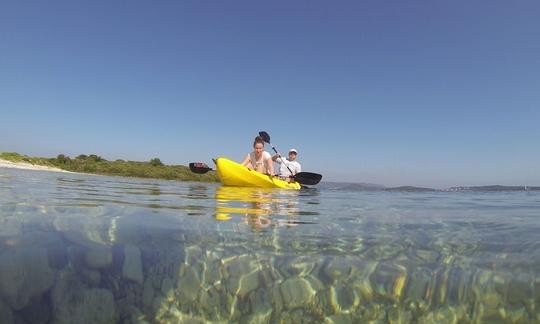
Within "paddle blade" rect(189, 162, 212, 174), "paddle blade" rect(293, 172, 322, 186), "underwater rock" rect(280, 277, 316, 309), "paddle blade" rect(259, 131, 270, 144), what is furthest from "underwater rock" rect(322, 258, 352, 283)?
"paddle blade" rect(259, 131, 270, 144)

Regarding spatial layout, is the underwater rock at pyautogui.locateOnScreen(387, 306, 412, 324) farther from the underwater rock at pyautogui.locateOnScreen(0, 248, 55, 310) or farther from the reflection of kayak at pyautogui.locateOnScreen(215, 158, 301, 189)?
the reflection of kayak at pyautogui.locateOnScreen(215, 158, 301, 189)

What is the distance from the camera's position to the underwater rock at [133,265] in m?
2.42

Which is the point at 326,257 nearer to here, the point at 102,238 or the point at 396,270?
the point at 396,270

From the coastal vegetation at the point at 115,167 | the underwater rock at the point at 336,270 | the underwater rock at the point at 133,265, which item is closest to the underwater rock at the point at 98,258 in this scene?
the underwater rock at the point at 133,265

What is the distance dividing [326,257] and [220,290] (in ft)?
2.76

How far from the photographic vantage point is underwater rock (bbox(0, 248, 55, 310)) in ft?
7.08

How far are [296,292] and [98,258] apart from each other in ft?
4.59

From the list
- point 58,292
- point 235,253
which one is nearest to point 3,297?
point 58,292

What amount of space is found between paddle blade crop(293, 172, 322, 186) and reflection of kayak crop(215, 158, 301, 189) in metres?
2.15

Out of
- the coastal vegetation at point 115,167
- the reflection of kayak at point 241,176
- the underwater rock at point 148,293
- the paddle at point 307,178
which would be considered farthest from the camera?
the coastal vegetation at point 115,167

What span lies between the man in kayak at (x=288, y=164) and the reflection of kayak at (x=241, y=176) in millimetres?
2604

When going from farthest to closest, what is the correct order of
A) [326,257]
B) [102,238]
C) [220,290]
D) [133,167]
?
1. [133,167]
2. [102,238]
3. [326,257]
4. [220,290]

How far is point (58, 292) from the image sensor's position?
2.22 m

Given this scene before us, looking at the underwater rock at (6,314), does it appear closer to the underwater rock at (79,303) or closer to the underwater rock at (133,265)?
the underwater rock at (79,303)
